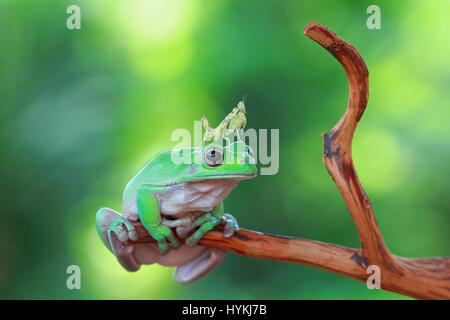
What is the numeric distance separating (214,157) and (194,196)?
0.76 feet

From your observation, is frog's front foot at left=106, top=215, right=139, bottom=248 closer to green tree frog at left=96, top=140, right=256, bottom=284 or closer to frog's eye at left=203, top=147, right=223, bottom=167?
green tree frog at left=96, top=140, right=256, bottom=284

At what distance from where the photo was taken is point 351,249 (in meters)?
2.20

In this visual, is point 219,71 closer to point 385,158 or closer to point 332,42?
point 385,158

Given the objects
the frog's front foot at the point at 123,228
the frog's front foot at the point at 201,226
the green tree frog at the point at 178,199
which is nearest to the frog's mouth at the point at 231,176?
the green tree frog at the point at 178,199

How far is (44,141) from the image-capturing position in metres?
4.42

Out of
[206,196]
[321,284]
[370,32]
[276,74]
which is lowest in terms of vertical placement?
[321,284]

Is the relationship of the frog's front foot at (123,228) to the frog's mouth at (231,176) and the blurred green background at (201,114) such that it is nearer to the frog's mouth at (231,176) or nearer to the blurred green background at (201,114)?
the frog's mouth at (231,176)

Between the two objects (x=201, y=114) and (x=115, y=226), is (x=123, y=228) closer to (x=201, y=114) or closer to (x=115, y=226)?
(x=115, y=226)

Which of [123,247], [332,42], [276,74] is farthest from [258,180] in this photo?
[332,42]

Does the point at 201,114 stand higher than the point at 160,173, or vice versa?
the point at 201,114

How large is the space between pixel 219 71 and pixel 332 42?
9.11 feet

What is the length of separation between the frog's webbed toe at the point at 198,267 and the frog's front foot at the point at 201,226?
0.70 feet

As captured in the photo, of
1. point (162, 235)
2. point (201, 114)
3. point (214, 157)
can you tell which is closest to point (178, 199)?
point (162, 235)

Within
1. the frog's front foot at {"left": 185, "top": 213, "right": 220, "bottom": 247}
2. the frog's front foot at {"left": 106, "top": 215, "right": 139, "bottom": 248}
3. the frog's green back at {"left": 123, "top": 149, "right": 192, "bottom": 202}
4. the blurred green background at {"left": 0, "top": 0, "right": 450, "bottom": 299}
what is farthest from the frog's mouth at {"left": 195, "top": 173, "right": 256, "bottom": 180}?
the blurred green background at {"left": 0, "top": 0, "right": 450, "bottom": 299}
